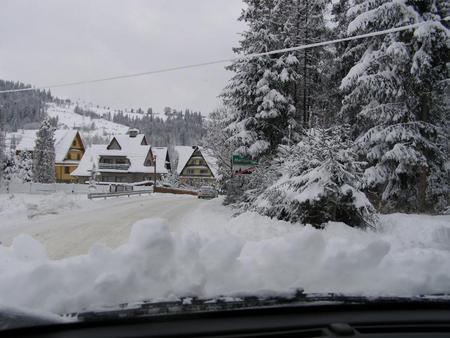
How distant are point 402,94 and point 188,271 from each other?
44.8ft

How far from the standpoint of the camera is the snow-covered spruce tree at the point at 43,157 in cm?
5272

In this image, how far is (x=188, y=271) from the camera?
3.17 m

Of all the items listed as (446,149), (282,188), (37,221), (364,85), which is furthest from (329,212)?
(37,221)

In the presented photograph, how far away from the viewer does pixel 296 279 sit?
135 inches

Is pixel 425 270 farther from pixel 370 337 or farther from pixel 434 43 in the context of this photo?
pixel 434 43

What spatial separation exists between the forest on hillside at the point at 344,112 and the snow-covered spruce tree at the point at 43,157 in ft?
132

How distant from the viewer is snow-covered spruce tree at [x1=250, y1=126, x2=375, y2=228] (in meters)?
10.2

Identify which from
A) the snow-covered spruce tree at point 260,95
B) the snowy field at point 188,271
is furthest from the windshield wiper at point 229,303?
the snow-covered spruce tree at point 260,95

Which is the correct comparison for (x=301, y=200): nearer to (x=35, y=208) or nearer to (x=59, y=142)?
(x=35, y=208)

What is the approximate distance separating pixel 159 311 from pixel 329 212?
29.4 feet

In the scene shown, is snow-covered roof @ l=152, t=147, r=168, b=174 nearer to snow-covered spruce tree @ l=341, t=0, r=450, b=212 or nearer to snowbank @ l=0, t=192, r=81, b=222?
snowbank @ l=0, t=192, r=81, b=222

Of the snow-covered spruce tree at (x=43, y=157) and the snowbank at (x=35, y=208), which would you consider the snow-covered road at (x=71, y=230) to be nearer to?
the snowbank at (x=35, y=208)

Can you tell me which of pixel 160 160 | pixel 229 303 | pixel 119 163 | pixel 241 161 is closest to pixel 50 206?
pixel 241 161

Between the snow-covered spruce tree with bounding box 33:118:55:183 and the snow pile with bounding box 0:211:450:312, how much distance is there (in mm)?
53890
